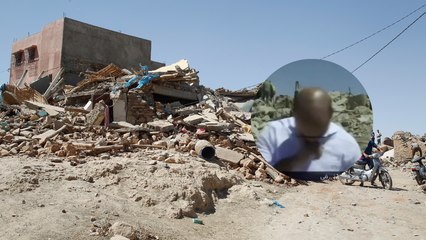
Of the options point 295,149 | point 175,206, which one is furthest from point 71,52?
point 295,149

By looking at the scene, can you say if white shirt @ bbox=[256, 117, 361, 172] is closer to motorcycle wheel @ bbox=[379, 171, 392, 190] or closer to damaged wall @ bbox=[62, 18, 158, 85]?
motorcycle wheel @ bbox=[379, 171, 392, 190]

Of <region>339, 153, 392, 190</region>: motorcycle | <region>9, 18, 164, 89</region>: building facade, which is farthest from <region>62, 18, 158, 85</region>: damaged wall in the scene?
<region>339, 153, 392, 190</region>: motorcycle

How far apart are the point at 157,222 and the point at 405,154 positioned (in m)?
12.7

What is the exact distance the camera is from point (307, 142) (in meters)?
1.76

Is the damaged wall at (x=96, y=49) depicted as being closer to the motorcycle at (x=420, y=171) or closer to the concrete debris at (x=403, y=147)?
the concrete debris at (x=403, y=147)

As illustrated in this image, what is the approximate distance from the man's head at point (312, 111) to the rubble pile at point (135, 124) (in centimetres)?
503

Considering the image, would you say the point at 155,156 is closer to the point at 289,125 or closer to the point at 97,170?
the point at 97,170

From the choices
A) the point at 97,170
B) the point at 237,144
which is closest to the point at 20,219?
the point at 97,170

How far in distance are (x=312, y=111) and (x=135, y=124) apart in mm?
11339

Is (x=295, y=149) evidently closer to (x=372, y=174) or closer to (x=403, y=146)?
(x=372, y=174)

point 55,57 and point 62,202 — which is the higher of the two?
point 55,57

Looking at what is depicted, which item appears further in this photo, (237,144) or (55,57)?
(55,57)

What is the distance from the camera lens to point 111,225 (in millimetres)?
4605

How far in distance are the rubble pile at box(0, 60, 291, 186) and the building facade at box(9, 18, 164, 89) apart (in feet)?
14.3
